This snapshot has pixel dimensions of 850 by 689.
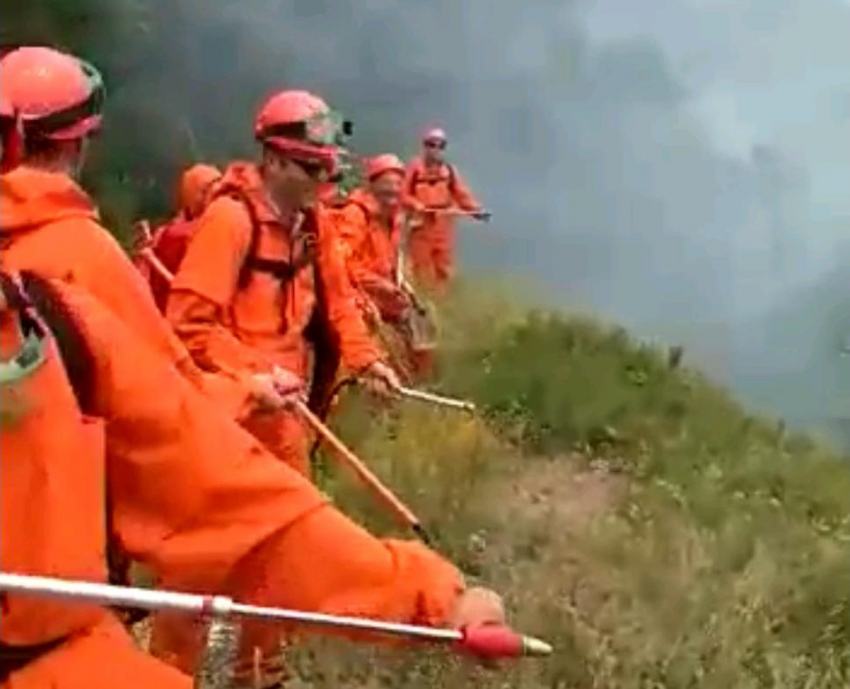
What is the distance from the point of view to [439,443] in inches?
446

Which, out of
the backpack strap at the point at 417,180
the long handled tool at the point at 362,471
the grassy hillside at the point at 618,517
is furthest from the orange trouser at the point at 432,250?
the long handled tool at the point at 362,471

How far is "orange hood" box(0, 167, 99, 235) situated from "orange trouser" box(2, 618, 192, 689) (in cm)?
72

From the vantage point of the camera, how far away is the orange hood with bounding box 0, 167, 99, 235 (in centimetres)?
454

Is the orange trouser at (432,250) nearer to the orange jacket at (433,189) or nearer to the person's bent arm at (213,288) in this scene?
the orange jacket at (433,189)

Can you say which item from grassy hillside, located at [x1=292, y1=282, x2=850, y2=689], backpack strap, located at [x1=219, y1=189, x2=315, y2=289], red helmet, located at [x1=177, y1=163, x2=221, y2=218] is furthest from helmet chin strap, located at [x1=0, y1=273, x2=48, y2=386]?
red helmet, located at [x1=177, y1=163, x2=221, y2=218]

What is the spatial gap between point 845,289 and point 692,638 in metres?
20.7

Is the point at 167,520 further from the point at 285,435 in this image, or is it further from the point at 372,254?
the point at 372,254

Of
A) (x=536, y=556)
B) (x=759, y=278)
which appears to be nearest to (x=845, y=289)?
(x=759, y=278)

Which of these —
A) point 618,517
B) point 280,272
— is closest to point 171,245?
point 280,272

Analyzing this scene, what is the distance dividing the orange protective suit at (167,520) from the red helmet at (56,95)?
533 millimetres

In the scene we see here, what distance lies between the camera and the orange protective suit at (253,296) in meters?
7.73

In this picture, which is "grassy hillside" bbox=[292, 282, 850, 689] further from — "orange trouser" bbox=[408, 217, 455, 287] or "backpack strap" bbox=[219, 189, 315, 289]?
"orange trouser" bbox=[408, 217, 455, 287]

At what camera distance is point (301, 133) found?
7.97 m

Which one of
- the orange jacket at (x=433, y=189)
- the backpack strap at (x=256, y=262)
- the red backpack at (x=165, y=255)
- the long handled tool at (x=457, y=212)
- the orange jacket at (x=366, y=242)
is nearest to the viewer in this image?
the backpack strap at (x=256, y=262)
